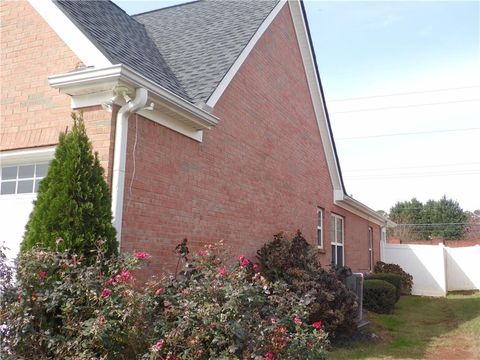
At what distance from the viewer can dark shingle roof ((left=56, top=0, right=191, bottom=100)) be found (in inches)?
303

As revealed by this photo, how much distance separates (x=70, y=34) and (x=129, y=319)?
15.4ft

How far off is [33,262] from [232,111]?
593 centimetres

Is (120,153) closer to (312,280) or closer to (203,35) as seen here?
(312,280)

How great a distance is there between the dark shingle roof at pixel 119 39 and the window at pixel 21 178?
2122 mm

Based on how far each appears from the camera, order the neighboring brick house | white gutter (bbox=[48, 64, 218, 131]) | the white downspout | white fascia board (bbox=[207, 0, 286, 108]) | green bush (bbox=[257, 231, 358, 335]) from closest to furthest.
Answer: white gutter (bbox=[48, 64, 218, 131])
the white downspout
the neighboring brick house
white fascia board (bbox=[207, 0, 286, 108])
green bush (bbox=[257, 231, 358, 335])

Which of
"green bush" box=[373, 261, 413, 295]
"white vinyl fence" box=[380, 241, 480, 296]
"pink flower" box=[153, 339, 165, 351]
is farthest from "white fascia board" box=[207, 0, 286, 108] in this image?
"white vinyl fence" box=[380, 241, 480, 296]

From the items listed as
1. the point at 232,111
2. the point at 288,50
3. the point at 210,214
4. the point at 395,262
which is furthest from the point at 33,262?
the point at 395,262

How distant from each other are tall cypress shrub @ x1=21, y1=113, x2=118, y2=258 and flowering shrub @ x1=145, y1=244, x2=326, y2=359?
1.17m

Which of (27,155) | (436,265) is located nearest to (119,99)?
(27,155)

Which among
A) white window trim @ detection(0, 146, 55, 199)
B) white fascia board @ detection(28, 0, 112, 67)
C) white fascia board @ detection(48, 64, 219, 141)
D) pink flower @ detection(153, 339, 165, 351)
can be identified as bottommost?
pink flower @ detection(153, 339, 165, 351)

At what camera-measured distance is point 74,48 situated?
7.34 m

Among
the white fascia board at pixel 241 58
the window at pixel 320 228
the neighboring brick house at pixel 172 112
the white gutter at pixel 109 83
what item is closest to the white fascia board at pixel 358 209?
the window at pixel 320 228

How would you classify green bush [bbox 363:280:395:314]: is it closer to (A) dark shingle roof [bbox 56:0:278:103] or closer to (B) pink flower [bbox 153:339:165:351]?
(A) dark shingle roof [bbox 56:0:278:103]

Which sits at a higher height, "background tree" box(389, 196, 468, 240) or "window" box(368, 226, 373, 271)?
"background tree" box(389, 196, 468, 240)
